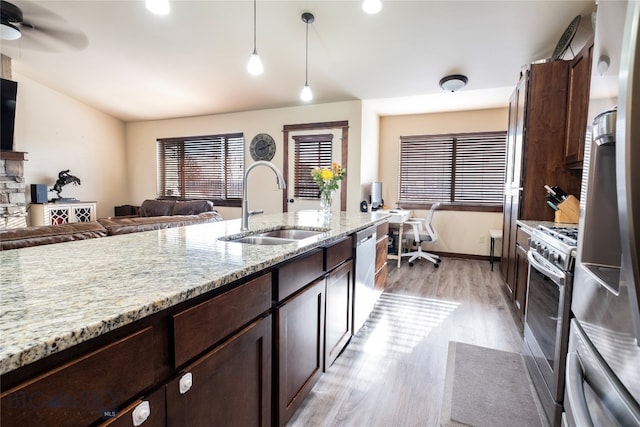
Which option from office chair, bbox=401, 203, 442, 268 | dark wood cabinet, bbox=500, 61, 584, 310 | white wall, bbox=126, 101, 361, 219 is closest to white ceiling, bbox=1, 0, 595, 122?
white wall, bbox=126, 101, 361, 219

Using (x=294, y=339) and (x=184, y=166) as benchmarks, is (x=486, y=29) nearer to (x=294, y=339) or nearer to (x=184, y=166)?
(x=294, y=339)

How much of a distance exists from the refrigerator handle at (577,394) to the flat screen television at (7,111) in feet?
20.4

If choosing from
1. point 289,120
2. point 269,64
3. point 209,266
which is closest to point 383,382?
point 209,266

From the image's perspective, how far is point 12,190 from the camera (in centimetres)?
438

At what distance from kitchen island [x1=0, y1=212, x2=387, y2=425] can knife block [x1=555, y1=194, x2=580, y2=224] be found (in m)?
2.09

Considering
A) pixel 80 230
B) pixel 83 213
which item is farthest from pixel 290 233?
pixel 83 213

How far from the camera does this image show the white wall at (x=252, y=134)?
176 inches

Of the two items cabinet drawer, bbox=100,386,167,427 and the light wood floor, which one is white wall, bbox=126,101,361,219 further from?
cabinet drawer, bbox=100,386,167,427

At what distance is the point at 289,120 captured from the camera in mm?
4812

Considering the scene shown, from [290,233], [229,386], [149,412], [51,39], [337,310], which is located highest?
[51,39]

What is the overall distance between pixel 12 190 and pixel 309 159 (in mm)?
4355

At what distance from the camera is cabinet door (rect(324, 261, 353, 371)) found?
5.70ft

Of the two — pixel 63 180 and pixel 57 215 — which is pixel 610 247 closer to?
pixel 57 215

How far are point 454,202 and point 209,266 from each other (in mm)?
4936
